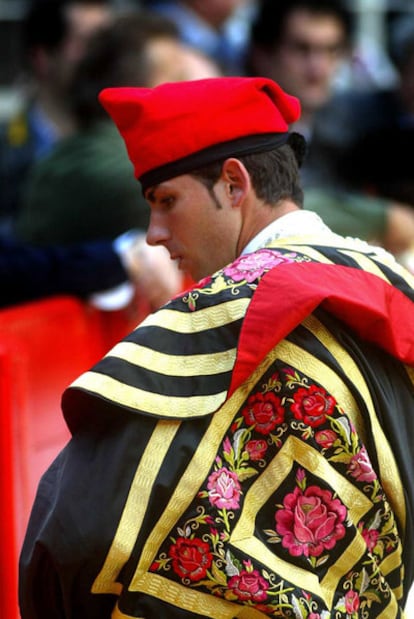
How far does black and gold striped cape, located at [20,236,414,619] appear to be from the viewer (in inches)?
85.4

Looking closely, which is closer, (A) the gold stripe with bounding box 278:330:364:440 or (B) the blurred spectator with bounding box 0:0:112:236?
(A) the gold stripe with bounding box 278:330:364:440

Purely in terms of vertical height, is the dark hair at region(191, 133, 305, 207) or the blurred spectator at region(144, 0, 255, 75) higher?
the blurred spectator at region(144, 0, 255, 75)

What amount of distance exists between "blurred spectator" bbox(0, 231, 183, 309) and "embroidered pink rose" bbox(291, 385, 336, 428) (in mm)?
1983

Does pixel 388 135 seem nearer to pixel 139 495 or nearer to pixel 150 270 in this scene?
pixel 150 270

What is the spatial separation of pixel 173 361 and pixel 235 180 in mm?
Answer: 388

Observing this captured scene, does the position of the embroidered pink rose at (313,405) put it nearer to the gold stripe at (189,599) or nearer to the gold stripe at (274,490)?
the gold stripe at (274,490)

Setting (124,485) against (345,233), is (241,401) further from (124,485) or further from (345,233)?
(345,233)

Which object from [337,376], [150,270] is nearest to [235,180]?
[337,376]

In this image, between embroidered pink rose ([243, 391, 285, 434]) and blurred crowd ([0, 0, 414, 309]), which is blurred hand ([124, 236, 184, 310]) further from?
embroidered pink rose ([243, 391, 285, 434])

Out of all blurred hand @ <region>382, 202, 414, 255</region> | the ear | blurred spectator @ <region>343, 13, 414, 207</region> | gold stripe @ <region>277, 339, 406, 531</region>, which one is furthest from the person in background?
gold stripe @ <region>277, 339, 406, 531</region>

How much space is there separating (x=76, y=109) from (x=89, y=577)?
2.72 metres

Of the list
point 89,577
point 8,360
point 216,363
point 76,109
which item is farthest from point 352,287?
point 76,109

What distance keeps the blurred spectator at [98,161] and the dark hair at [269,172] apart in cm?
197

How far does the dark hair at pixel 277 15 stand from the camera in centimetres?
573
